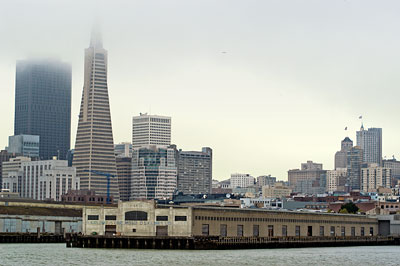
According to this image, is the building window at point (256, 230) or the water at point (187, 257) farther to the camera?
the building window at point (256, 230)

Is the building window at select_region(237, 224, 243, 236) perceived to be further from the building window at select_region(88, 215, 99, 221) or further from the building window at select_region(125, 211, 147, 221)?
the building window at select_region(88, 215, 99, 221)

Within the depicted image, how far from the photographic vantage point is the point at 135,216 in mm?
161750

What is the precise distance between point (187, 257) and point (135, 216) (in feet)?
96.9

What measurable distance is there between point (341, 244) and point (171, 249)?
50556 mm

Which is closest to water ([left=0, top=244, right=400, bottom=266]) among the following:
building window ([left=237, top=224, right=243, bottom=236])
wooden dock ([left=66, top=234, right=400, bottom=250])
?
wooden dock ([left=66, top=234, right=400, bottom=250])

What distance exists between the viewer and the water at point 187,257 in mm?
127062

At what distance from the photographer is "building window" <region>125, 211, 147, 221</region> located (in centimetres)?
16089

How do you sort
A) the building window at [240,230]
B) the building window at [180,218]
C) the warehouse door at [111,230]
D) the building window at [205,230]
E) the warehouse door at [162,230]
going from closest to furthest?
the warehouse door at [162,230], the building window at [180,218], the warehouse door at [111,230], the building window at [205,230], the building window at [240,230]

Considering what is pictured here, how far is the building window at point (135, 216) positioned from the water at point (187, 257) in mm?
10465

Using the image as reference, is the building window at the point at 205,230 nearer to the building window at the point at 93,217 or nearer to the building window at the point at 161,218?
the building window at the point at 161,218

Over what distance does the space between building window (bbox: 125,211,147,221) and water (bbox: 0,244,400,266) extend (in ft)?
34.3

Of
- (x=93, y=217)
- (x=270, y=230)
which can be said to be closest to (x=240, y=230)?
(x=270, y=230)

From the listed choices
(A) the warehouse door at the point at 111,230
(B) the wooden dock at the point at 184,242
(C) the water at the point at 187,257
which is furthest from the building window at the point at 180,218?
(A) the warehouse door at the point at 111,230

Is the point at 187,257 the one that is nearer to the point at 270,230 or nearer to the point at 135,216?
the point at 135,216
